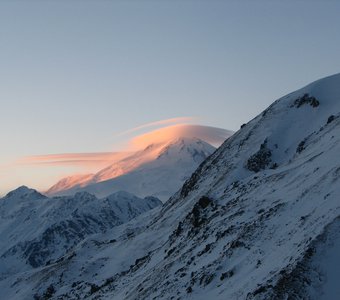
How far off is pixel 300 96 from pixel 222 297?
2566 inches

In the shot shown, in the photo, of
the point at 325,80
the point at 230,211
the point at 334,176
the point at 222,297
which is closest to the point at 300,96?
the point at 325,80

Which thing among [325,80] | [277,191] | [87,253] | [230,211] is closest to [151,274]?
[230,211]

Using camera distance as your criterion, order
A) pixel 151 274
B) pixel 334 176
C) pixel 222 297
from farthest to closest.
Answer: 1. pixel 151 274
2. pixel 334 176
3. pixel 222 297

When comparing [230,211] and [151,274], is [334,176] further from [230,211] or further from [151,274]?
[151,274]

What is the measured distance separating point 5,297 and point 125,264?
1631 inches

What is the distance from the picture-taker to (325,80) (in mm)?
92312

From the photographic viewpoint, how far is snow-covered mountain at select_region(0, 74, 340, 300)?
2742cm

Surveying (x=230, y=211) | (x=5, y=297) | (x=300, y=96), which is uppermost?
(x=300, y=96)

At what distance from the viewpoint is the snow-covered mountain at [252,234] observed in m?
27.4

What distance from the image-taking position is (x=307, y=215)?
32.2 m

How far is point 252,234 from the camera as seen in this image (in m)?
34.7

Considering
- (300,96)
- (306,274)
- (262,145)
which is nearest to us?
(306,274)

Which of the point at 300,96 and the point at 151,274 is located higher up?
the point at 300,96

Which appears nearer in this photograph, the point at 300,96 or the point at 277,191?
the point at 277,191
